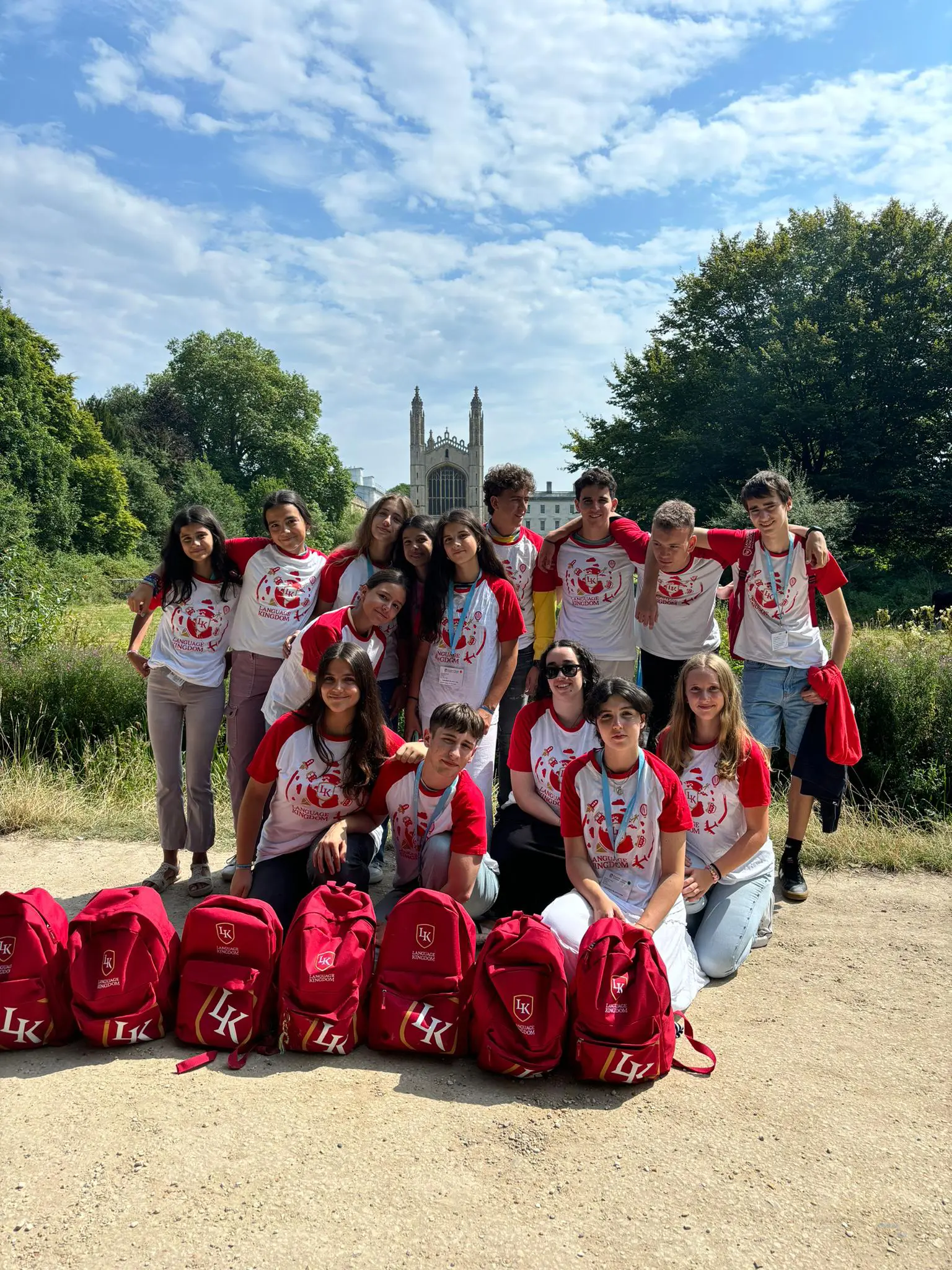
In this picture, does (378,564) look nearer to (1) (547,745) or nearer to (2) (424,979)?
(1) (547,745)

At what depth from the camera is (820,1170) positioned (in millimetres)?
2521

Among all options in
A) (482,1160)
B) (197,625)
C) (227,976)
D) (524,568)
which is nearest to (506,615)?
(524,568)

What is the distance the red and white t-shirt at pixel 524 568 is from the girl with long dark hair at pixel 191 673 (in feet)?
5.13

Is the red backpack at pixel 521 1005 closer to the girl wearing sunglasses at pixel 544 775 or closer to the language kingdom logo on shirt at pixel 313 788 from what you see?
the girl wearing sunglasses at pixel 544 775

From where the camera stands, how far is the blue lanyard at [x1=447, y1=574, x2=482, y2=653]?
459cm

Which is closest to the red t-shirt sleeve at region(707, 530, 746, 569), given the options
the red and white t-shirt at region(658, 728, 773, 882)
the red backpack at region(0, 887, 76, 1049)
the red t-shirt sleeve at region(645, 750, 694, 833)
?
the red and white t-shirt at region(658, 728, 773, 882)

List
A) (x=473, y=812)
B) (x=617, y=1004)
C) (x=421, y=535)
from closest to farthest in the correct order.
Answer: (x=617, y=1004) → (x=473, y=812) → (x=421, y=535)

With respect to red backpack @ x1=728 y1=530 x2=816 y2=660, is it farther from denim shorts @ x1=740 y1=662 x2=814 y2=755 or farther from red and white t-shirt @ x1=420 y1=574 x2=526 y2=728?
red and white t-shirt @ x1=420 y1=574 x2=526 y2=728

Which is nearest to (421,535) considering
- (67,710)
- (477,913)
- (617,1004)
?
(477,913)

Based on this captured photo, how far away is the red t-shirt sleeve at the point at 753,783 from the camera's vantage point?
391cm

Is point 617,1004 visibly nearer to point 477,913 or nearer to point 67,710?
point 477,913

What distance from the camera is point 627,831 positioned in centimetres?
363

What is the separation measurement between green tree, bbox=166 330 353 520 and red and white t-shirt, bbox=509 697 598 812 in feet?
180

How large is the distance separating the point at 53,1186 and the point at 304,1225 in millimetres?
728
